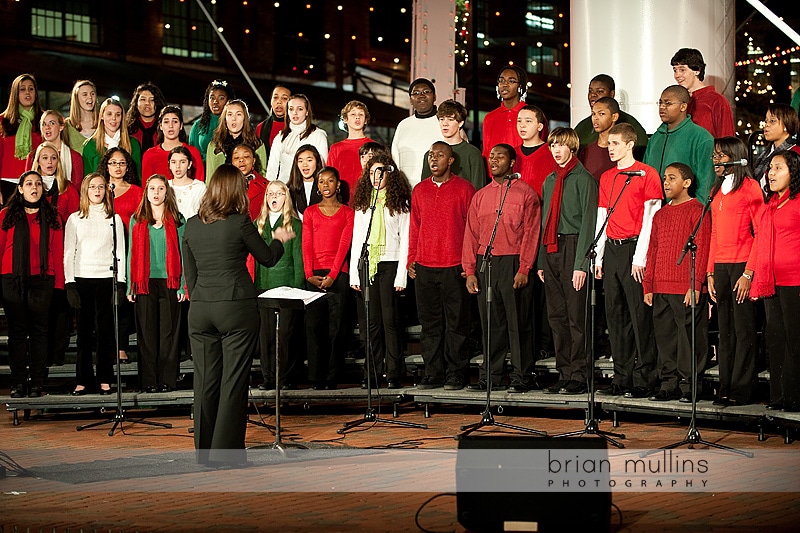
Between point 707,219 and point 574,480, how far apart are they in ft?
13.7

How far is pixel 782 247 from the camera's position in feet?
27.2

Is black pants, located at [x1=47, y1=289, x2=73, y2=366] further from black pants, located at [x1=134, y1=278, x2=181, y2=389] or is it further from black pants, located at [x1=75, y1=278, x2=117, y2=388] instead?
black pants, located at [x1=134, y1=278, x2=181, y2=389]

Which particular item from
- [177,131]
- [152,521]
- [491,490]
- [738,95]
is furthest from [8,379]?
[738,95]

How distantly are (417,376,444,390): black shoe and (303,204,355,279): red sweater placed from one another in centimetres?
124

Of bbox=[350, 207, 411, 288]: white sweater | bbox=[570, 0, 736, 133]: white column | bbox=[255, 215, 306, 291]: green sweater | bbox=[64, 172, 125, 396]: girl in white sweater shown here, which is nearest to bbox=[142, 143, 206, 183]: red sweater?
bbox=[64, 172, 125, 396]: girl in white sweater

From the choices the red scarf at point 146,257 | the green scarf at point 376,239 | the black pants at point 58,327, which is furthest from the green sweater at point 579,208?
the black pants at point 58,327

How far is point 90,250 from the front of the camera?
1009 cm

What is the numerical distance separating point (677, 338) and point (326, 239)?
3285 millimetres

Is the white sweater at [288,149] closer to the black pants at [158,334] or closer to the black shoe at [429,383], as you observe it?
the black pants at [158,334]

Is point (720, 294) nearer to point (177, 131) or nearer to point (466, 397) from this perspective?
point (466, 397)

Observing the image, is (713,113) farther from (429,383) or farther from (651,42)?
(429,383)

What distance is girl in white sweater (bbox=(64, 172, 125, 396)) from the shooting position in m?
10.1

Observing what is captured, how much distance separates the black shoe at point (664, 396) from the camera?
348 inches

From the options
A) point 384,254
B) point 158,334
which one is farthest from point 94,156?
point 384,254
